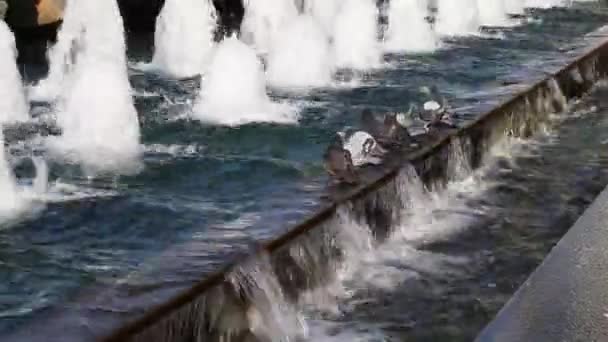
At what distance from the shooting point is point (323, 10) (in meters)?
21.6

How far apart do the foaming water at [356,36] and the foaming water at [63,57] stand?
4025 mm

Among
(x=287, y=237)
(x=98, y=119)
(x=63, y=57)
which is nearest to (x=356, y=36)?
(x=63, y=57)

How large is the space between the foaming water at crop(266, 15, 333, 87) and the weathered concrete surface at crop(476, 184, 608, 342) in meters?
9.25

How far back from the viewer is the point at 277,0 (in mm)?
20031

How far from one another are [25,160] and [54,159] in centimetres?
27

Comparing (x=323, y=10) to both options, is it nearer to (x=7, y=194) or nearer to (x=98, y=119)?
(x=98, y=119)

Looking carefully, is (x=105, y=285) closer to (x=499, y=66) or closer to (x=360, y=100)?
(x=360, y=100)

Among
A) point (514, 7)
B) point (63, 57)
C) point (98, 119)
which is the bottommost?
point (98, 119)

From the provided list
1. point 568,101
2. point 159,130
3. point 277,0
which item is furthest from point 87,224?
point 277,0

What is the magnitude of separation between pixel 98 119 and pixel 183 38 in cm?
588

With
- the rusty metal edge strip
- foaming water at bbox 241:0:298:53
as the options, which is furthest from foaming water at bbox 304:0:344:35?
the rusty metal edge strip

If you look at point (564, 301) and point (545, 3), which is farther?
point (545, 3)

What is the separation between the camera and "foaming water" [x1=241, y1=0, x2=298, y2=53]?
19.0 metres

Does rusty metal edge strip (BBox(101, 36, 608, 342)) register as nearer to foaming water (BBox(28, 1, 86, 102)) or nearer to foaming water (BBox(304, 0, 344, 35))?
foaming water (BBox(28, 1, 86, 102))
